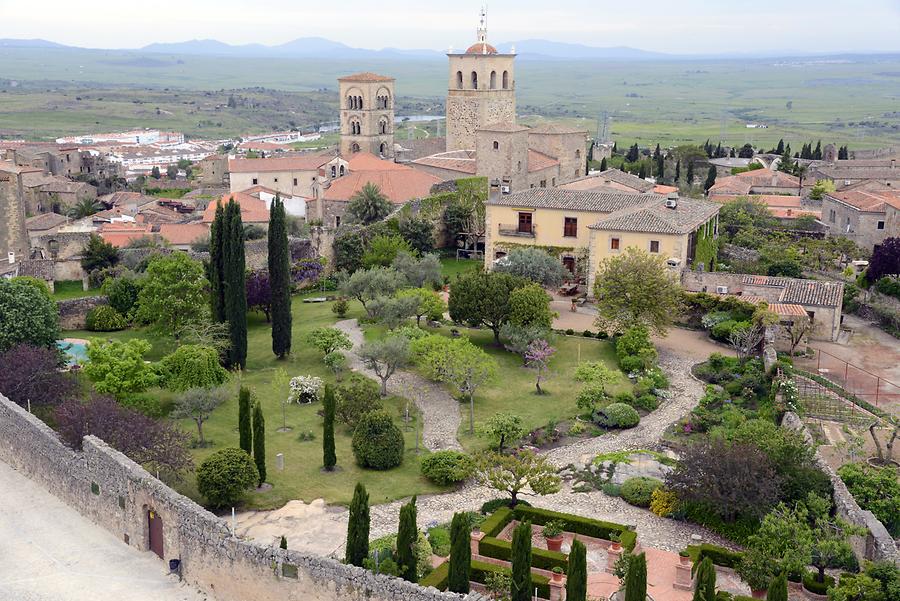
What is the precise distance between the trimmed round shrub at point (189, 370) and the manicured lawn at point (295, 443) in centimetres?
104

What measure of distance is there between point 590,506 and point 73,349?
1859cm

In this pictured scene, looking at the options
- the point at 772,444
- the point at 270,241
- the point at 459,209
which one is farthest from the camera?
the point at 459,209

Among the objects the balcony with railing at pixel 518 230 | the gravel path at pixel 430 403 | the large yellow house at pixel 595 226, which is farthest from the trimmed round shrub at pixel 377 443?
the balcony with railing at pixel 518 230

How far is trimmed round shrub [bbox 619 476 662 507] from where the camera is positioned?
22.5 meters

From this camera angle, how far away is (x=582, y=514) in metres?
21.9

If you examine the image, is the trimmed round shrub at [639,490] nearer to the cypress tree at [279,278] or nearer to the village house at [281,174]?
the cypress tree at [279,278]

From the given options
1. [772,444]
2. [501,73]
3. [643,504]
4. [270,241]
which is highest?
[501,73]

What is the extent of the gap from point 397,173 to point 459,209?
6002mm

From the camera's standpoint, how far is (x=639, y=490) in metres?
22.7

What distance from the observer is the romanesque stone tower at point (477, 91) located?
64875 mm

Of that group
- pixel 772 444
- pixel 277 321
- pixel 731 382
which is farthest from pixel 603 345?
pixel 772 444

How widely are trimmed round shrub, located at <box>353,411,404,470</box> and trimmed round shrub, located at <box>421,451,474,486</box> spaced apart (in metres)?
0.92

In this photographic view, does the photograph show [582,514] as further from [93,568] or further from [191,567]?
[93,568]

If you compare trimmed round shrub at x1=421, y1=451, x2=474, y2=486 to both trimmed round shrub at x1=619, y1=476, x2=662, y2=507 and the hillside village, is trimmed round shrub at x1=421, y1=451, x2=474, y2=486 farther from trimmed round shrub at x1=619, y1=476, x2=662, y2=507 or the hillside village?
trimmed round shrub at x1=619, y1=476, x2=662, y2=507
